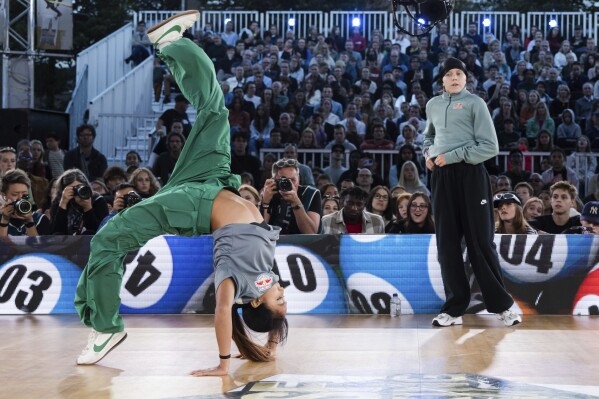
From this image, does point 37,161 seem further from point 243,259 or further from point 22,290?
point 243,259

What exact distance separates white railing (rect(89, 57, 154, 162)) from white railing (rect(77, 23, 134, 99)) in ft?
1.89

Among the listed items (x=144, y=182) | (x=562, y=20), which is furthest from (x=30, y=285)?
(x=562, y=20)

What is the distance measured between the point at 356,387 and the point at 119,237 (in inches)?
57.4

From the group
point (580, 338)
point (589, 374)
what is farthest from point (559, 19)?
point (589, 374)

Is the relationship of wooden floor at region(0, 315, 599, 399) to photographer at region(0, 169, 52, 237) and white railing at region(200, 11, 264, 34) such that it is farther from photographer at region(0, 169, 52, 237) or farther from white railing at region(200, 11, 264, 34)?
white railing at region(200, 11, 264, 34)

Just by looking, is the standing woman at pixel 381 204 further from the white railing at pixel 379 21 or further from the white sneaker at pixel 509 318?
the white railing at pixel 379 21

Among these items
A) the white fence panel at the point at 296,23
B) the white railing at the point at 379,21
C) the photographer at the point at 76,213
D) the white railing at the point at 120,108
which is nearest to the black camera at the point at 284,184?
the photographer at the point at 76,213

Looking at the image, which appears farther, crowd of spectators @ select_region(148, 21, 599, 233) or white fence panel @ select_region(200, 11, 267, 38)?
white fence panel @ select_region(200, 11, 267, 38)

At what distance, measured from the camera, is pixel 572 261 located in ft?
23.0

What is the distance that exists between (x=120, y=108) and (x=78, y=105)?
2.10 feet

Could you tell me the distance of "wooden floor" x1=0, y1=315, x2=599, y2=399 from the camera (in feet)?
13.2

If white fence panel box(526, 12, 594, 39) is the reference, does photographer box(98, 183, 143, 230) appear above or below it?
below

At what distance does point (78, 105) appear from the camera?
1482 centimetres

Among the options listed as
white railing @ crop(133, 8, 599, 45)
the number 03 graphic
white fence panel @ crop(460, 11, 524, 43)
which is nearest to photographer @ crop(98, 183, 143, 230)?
the number 03 graphic
